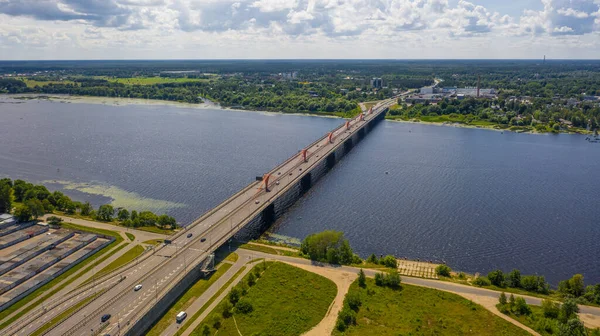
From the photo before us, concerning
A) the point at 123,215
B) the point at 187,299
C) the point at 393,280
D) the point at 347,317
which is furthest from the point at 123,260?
the point at 393,280

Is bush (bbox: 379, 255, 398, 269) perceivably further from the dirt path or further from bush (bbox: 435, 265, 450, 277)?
the dirt path

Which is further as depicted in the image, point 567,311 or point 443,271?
point 443,271

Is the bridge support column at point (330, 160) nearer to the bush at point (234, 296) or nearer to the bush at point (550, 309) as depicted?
the bush at point (234, 296)

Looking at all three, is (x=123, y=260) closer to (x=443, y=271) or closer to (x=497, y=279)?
(x=443, y=271)

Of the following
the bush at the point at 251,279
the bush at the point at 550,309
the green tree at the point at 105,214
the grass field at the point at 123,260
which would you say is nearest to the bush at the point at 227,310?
the bush at the point at 251,279

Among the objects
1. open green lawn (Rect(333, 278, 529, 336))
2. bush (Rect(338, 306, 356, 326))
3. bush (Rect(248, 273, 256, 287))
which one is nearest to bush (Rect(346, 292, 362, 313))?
open green lawn (Rect(333, 278, 529, 336))

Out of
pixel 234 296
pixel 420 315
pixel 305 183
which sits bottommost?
pixel 420 315
